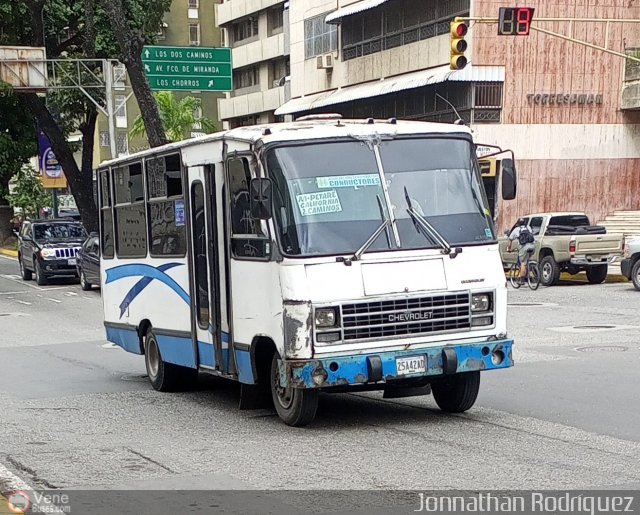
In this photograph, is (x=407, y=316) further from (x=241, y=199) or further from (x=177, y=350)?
(x=177, y=350)

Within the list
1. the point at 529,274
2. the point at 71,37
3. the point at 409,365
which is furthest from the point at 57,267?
the point at 409,365

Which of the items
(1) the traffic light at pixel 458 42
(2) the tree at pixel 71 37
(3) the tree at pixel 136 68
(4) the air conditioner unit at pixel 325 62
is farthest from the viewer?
(4) the air conditioner unit at pixel 325 62

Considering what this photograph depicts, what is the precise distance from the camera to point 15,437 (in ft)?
34.9

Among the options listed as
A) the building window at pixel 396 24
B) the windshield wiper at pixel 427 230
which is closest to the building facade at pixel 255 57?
the building window at pixel 396 24

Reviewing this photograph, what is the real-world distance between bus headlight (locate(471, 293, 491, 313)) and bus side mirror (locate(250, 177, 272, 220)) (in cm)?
203

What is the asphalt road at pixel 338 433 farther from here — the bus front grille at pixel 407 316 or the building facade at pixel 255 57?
the building facade at pixel 255 57

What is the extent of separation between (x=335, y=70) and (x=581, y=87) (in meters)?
12.1

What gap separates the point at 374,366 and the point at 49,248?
26.8 m

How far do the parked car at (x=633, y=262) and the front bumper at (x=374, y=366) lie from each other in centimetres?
1661

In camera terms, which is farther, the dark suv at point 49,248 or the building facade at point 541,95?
the building facade at point 541,95

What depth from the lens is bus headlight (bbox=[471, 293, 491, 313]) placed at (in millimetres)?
10364

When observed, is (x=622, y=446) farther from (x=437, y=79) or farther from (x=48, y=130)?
(x=48, y=130)

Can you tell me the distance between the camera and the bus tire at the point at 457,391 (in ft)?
35.7

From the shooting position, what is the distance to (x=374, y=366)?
32.3 feet
